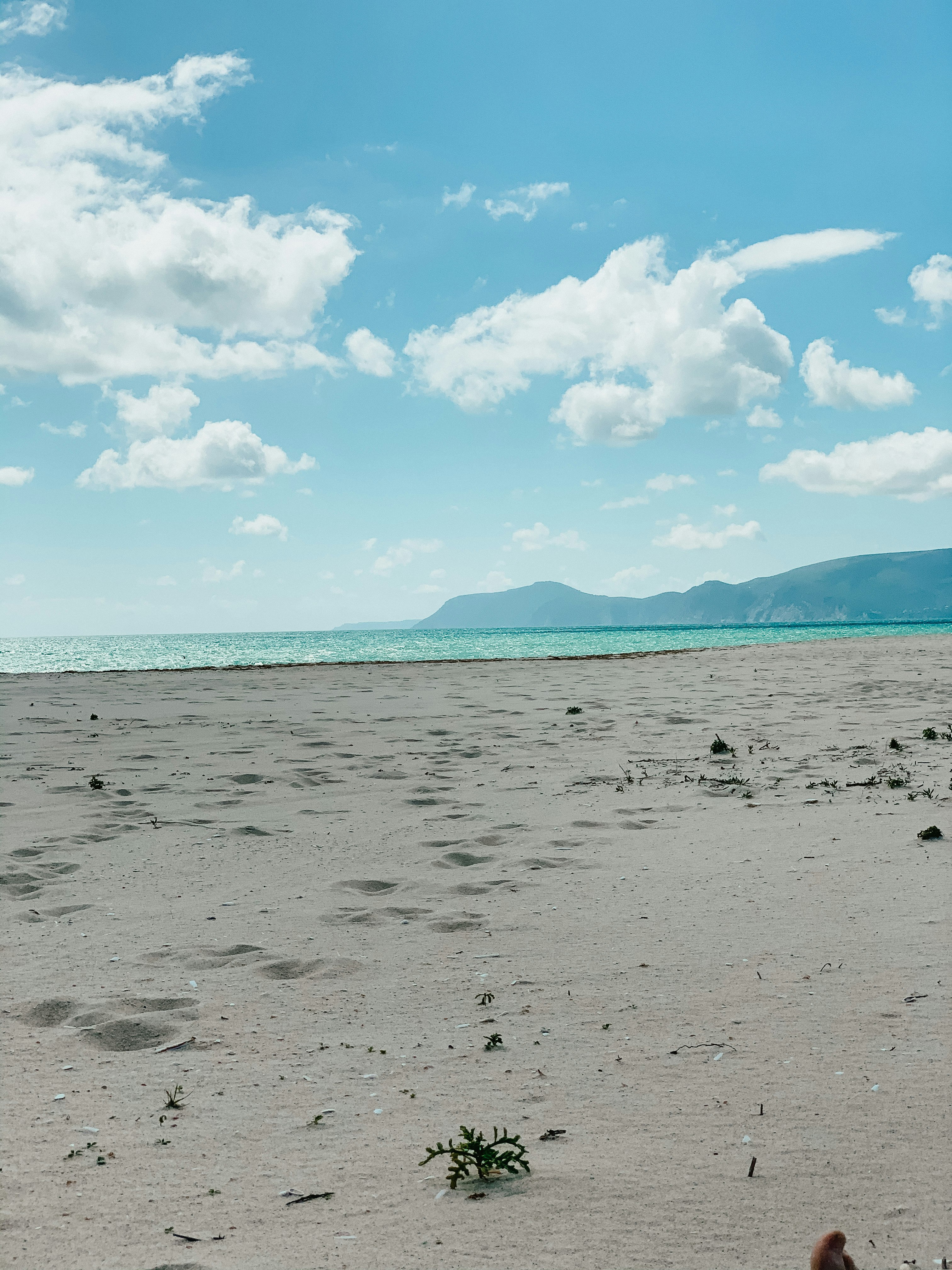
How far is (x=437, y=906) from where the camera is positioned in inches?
191

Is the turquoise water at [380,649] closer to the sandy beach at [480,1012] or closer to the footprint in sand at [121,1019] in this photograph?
the sandy beach at [480,1012]

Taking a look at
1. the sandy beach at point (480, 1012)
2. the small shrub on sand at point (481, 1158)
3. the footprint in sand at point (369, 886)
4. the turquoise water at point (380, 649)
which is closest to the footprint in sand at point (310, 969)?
the sandy beach at point (480, 1012)

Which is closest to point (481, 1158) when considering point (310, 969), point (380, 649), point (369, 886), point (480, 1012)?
point (480, 1012)

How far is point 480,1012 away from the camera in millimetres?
3588

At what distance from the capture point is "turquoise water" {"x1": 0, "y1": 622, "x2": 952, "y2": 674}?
4131cm

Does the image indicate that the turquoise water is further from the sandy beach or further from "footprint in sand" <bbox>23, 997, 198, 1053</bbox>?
"footprint in sand" <bbox>23, 997, 198, 1053</bbox>

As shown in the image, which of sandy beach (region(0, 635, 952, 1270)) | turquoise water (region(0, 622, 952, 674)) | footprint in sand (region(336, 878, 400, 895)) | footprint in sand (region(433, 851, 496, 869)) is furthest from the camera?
turquoise water (region(0, 622, 952, 674))

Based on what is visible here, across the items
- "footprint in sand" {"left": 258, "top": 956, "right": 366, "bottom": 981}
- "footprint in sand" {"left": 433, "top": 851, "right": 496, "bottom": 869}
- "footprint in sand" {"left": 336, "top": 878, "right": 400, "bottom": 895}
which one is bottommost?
"footprint in sand" {"left": 258, "top": 956, "right": 366, "bottom": 981}

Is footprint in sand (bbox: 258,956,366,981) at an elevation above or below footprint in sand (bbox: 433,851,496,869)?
below

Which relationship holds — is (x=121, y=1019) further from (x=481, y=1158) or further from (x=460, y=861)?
(x=460, y=861)

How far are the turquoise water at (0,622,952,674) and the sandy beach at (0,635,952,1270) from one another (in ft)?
59.8

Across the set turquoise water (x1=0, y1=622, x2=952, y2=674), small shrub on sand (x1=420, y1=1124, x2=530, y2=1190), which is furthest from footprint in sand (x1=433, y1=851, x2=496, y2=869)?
turquoise water (x1=0, y1=622, x2=952, y2=674)

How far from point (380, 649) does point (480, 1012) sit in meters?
65.3

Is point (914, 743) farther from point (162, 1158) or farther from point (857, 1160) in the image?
point (162, 1158)
